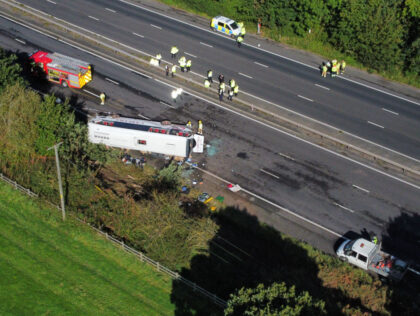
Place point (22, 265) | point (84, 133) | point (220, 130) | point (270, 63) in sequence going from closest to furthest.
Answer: point (22, 265), point (84, 133), point (220, 130), point (270, 63)

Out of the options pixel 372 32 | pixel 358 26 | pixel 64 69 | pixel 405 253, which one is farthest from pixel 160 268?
pixel 358 26

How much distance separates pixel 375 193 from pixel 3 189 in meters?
29.2

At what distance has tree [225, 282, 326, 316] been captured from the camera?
25.3m

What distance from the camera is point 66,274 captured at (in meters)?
33.9

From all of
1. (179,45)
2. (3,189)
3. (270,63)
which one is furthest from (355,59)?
(3,189)

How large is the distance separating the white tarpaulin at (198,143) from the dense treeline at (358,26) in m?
22.1

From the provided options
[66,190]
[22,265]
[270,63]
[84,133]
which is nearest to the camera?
[22,265]

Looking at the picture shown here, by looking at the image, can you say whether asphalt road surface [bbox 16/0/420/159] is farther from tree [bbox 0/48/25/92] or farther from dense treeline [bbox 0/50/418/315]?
dense treeline [bbox 0/50/418/315]

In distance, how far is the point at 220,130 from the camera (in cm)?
4634

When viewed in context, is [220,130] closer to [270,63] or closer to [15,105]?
[270,63]

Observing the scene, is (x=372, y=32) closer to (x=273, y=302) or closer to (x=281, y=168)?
(x=281, y=168)

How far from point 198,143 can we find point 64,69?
53.8 ft

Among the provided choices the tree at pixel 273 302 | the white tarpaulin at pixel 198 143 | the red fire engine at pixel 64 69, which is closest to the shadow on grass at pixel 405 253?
the tree at pixel 273 302

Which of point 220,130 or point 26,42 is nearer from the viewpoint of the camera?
point 220,130
